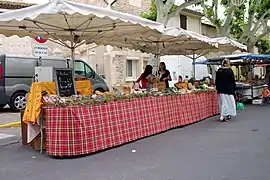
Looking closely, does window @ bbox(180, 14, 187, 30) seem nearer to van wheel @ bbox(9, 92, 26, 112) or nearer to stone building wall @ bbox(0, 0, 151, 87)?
stone building wall @ bbox(0, 0, 151, 87)

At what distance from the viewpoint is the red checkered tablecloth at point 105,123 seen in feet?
20.6

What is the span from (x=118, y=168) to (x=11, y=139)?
3.94 metres

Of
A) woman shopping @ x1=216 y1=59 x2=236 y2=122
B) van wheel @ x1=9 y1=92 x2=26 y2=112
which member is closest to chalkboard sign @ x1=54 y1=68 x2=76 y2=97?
woman shopping @ x1=216 y1=59 x2=236 y2=122

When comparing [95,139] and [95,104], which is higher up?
[95,104]

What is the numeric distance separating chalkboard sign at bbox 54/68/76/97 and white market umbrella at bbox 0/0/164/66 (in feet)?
3.14

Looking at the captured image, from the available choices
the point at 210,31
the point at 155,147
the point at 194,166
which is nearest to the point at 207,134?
the point at 155,147

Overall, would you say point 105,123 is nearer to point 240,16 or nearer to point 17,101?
point 17,101

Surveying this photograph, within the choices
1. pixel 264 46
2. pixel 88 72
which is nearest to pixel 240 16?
pixel 88 72

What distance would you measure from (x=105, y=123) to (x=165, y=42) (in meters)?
5.93

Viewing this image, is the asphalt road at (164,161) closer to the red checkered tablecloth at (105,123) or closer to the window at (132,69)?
the red checkered tablecloth at (105,123)

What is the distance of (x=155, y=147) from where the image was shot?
23.3 feet

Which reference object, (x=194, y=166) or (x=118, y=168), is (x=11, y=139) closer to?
(x=118, y=168)

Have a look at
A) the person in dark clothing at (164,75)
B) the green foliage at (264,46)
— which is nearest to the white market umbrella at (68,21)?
the person in dark clothing at (164,75)

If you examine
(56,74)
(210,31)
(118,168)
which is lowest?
(118,168)
